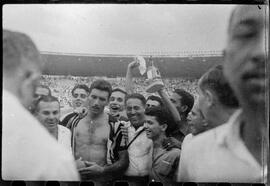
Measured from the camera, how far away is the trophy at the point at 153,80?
109 inches

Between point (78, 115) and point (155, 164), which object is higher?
point (78, 115)

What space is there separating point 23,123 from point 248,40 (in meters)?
1.52

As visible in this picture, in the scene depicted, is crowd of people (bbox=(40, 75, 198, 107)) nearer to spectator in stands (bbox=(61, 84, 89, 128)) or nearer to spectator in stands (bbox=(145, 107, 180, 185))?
spectator in stands (bbox=(61, 84, 89, 128))

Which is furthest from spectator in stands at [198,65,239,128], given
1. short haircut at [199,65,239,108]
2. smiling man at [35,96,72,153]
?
smiling man at [35,96,72,153]

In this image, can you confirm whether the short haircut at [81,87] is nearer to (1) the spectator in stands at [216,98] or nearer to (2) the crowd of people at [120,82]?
(2) the crowd of people at [120,82]

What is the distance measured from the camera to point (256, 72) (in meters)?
2.77

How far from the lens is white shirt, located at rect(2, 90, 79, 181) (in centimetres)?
280

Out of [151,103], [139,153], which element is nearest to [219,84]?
[151,103]

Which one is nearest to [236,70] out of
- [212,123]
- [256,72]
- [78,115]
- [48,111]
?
[256,72]

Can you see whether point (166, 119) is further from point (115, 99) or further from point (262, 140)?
point (262, 140)

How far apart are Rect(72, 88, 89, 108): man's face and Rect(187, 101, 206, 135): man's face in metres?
0.66

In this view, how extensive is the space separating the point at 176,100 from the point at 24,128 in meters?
0.98

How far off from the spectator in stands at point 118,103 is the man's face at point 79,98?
16 cm

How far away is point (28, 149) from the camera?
2.80 metres
